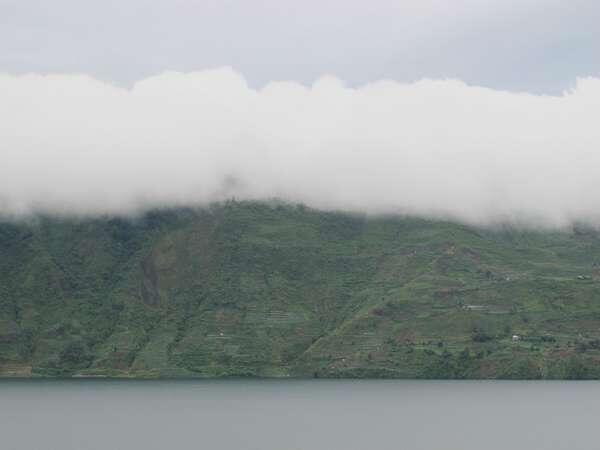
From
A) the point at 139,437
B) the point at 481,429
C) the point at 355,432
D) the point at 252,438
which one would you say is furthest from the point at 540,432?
the point at 139,437

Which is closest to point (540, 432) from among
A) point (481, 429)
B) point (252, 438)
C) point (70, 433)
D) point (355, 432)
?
point (481, 429)

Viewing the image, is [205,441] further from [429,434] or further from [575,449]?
[575,449]

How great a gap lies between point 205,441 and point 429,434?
4988 centimetres

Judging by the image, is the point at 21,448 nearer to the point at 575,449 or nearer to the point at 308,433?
the point at 308,433

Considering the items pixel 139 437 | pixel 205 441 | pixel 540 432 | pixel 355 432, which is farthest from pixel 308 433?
pixel 540 432

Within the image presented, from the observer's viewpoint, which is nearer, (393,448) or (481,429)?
(393,448)

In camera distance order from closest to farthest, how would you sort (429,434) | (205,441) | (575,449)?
(575,449)
(205,441)
(429,434)

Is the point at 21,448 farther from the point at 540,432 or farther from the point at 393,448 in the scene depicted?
the point at 540,432

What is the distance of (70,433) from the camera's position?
193 meters

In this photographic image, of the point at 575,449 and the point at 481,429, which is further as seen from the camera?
the point at 481,429

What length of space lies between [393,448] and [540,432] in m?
42.0

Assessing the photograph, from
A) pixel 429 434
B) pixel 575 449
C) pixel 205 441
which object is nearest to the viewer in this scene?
pixel 575 449

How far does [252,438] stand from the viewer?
182750 mm

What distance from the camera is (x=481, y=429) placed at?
19712 centimetres
